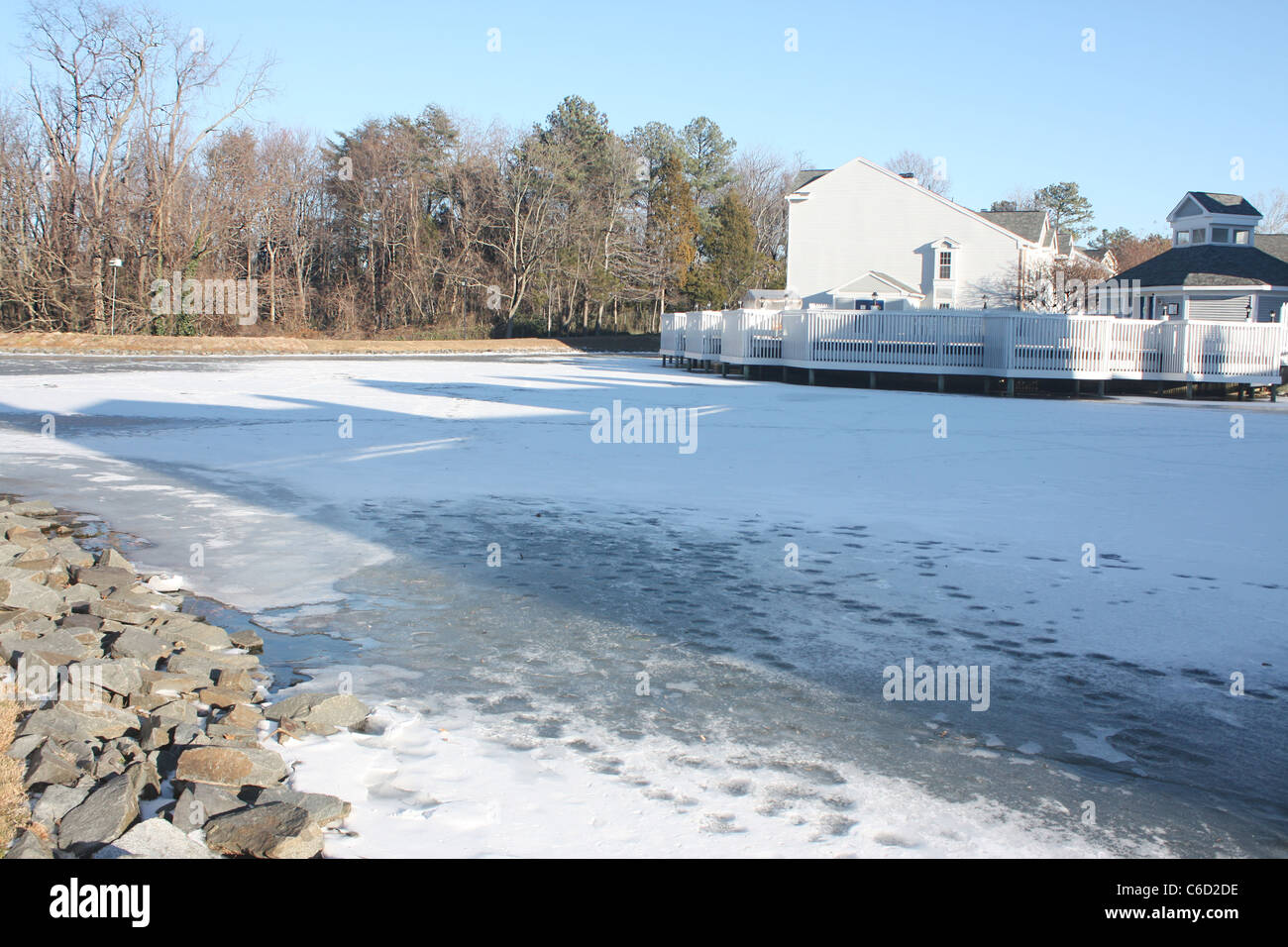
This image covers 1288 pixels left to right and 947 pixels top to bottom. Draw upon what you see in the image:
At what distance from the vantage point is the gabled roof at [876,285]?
4575 centimetres

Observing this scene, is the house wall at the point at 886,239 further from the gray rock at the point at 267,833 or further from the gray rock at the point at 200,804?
the gray rock at the point at 267,833

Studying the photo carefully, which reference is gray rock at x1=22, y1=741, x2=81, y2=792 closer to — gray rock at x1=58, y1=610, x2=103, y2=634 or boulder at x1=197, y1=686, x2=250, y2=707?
boulder at x1=197, y1=686, x2=250, y2=707

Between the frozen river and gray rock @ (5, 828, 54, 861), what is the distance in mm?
928

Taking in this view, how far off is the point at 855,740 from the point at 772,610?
200 centimetres

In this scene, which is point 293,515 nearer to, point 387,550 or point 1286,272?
point 387,550

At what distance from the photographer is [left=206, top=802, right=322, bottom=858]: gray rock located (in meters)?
3.37

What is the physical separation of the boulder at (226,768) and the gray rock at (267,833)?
0.30m

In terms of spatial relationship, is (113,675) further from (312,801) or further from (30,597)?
(312,801)

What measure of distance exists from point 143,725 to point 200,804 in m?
0.92

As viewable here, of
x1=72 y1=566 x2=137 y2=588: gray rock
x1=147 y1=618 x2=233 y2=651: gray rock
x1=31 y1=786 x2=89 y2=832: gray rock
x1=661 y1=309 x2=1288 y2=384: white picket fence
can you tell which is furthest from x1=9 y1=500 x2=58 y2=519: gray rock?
x1=661 y1=309 x2=1288 y2=384: white picket fence

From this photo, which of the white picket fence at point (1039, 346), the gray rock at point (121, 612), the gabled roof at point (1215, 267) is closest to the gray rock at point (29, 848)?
the gray rock at point (121, 612)
